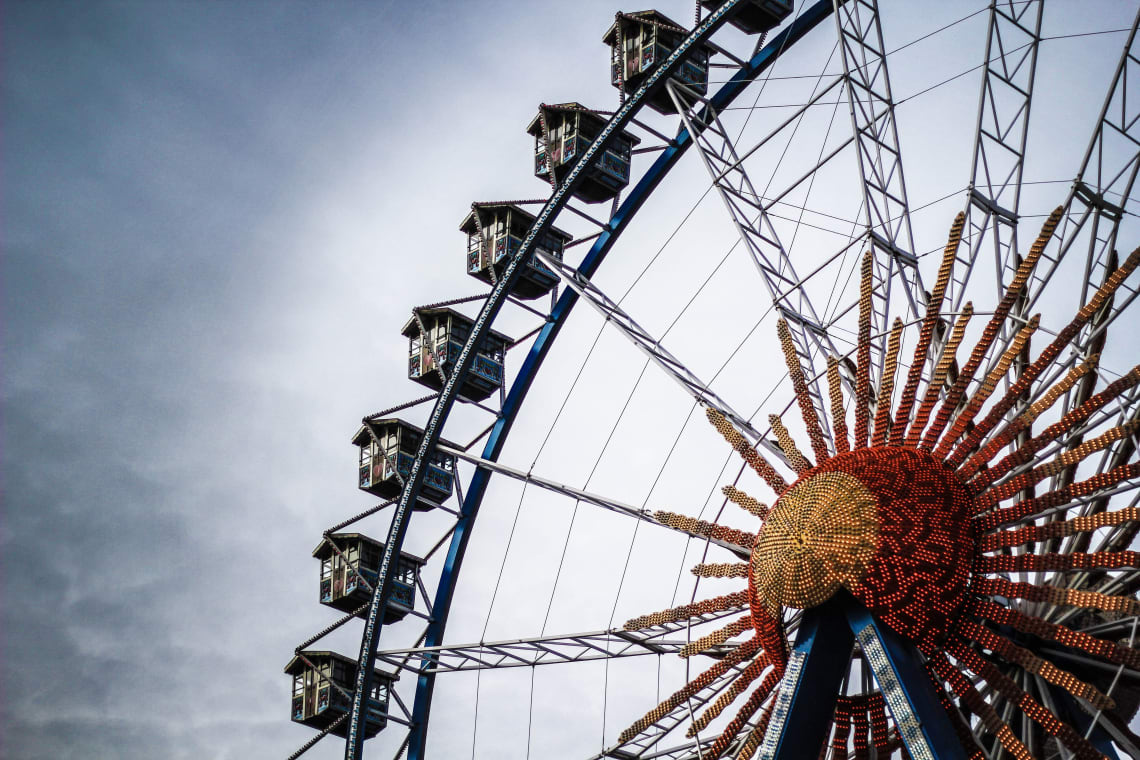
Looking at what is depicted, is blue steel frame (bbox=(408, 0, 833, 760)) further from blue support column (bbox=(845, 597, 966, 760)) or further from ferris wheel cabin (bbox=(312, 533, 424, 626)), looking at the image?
blue support column (bbox=(845, 597, 966, 760))

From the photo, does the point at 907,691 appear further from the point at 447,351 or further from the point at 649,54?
the point at 447,351

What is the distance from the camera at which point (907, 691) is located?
1382 cm

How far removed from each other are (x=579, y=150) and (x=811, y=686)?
12.1 meters

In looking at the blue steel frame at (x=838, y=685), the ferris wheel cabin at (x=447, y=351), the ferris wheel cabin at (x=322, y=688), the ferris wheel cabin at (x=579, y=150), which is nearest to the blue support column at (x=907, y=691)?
the blue steel frame at (x=838, y=685)

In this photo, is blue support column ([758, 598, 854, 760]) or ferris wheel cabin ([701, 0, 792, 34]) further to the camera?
ferris wheel cabin ([701, 0, 792, 34])

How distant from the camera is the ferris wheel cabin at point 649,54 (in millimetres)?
22938

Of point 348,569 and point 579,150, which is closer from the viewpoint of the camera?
point 579,150

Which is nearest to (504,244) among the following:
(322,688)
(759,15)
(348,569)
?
(759,15)

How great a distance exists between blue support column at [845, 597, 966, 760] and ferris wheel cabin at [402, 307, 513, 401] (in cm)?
1216

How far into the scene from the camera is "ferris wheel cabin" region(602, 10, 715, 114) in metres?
22.9

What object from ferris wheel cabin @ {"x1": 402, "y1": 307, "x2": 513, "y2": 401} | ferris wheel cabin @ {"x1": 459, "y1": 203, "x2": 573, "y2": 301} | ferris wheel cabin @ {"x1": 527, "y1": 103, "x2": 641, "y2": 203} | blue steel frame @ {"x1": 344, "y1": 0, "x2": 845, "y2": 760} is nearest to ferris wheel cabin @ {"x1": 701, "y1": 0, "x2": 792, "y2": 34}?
blue steel frame @ {"x1": 344, "y1": 0, "x2": 845, "y2": 760}

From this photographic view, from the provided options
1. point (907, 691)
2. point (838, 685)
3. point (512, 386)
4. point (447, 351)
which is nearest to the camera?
point (907, 691)

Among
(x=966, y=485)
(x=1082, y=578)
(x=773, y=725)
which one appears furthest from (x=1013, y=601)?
(x=773, y=725)

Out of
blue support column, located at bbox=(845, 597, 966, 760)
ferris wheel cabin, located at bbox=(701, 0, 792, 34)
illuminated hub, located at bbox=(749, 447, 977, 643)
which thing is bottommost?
blue support column, located at bbox=(845, 597, 966, 760)
